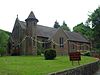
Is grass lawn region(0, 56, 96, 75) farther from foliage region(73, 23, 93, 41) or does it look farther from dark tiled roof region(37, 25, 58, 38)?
foliage region(73, 23, 93, 41)

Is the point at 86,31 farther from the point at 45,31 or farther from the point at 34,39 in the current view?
the point at 34,39

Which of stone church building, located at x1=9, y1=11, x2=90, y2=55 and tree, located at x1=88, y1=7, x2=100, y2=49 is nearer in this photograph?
stone church building, located at x1=9, y1=11, x2=90, y2=55

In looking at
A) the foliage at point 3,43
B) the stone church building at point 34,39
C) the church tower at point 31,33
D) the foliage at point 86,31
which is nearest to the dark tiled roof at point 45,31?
the stone church building at point 34,39

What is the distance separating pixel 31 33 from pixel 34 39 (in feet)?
5.20

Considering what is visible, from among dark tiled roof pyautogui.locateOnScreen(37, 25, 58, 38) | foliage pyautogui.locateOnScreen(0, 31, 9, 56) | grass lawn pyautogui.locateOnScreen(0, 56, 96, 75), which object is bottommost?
grass lawn pyautogui.locateOnScreen(0, 56, 96, 75)

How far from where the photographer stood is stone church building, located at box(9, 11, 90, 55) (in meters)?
63.4

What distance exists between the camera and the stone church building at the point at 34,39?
208 ft

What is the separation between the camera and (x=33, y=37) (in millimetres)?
63438

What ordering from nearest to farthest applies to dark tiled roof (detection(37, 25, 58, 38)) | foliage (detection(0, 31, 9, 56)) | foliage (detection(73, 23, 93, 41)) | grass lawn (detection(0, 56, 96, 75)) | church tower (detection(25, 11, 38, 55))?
grass lawn (detection(0, 56, 96, 75)), church tower (detection(25, 11, 38, 55)), foliage (detection(0, 31, 9, 56)), dark tiled roof (detection(37, 25, 58, 38)), foliage (detection(73, 23, 93, 41))

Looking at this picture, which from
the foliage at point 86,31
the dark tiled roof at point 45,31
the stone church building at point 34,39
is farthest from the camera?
the foliage at point 86,31

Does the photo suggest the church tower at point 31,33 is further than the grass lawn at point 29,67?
Yes

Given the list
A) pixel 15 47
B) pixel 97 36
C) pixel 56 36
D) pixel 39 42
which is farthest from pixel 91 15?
pixel 15 47

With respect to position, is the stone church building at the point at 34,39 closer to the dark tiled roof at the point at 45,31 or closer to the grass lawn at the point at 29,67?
the dark tiled roof at the point at 45,31

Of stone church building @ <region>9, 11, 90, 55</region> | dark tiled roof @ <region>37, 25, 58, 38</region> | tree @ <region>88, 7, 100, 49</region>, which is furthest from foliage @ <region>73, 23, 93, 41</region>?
dark tiled roof @ <region>37, 25, 58, 38</region>
